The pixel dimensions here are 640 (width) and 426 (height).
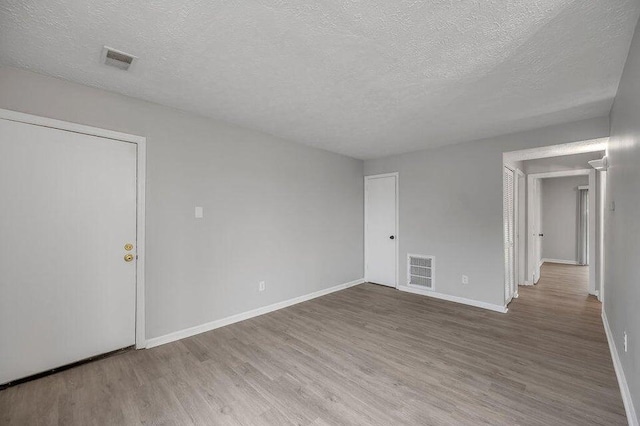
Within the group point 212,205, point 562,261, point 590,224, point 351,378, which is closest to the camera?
point 351,378

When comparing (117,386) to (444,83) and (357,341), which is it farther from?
(444,83)

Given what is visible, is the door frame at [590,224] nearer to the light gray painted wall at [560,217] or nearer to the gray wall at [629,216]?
the gray wall at [629,216]

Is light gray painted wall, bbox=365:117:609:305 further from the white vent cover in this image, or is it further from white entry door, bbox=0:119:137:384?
white entry door, bbox=0:119:137:384

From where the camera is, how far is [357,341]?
285 centimetres

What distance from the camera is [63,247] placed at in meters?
2.29

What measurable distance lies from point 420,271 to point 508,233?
4.80ft

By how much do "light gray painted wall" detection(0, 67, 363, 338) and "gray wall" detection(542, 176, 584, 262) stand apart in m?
7.11

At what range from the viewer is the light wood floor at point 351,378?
179cm

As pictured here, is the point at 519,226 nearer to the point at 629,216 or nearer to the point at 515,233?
the point at 515,233

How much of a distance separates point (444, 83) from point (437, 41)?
623 millimetres

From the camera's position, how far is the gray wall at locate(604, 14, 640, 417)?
5.23ft

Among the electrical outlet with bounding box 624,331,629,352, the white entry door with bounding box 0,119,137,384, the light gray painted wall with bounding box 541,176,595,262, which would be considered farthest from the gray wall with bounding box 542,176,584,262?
the white entry door with bounding box 0,119,137,384

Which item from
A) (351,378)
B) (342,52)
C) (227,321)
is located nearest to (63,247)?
(227,321)

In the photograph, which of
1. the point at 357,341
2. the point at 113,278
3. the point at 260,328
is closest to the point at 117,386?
the point at 113,278
